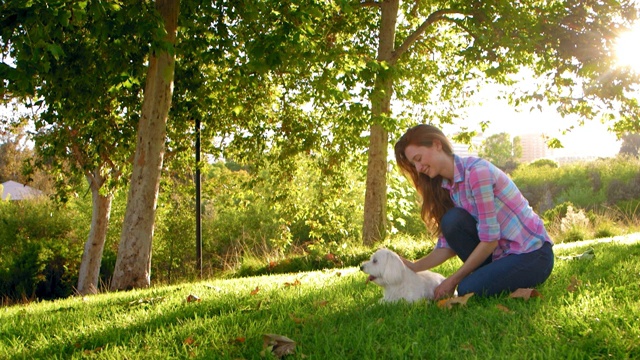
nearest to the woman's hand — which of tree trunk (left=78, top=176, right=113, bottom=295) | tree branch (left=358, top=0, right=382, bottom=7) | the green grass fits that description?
the green grass

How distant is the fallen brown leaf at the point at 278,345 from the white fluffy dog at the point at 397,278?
49.2 inches

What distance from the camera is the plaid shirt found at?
417 cm

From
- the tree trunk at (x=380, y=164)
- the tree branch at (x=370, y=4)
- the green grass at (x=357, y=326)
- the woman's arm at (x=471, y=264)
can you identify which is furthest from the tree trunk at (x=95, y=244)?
the woman's arm at (x=471, y=264)

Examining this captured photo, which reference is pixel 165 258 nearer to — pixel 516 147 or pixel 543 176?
pixel 543 176

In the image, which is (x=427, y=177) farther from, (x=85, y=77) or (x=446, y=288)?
(x=85, y=77)

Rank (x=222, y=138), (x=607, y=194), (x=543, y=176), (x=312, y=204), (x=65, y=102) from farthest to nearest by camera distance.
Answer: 1. (x=543, y=176)
2. (x=607, y=194)
3. (x=312, y=204)
4. (x=222, y=138)
5. (x=65, y=102)

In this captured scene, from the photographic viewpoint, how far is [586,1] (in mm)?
13344

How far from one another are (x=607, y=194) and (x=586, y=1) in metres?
23.0

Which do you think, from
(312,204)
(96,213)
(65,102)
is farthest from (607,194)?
(65,102)

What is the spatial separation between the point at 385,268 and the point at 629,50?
11.1m

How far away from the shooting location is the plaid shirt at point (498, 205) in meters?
4.17

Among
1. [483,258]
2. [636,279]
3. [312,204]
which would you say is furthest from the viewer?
[312,204]

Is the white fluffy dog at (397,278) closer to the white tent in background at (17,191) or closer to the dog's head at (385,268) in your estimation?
the dog's head at (385,268)

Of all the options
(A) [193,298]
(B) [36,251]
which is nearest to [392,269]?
(A) [193,298]
